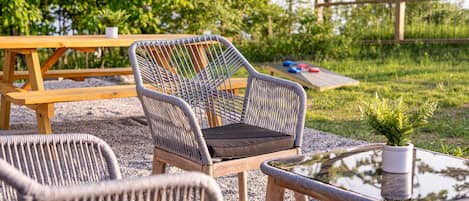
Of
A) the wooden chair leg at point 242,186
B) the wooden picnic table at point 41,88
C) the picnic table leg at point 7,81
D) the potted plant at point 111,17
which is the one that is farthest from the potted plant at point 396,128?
the potted plant at point 111,17

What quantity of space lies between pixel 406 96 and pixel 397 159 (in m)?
3.99

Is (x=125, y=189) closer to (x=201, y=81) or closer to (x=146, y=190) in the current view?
(x=146, y=190)

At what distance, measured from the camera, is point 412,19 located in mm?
9781

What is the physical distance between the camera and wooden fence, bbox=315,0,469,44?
9.45m

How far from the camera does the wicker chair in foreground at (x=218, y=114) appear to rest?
8.36 ft

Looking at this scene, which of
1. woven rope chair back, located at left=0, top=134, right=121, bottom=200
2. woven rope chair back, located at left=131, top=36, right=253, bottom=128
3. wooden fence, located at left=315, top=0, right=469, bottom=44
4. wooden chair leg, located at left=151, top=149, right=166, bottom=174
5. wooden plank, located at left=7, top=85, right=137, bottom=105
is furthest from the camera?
wooden fence, located at left=315, top=0, right=469, bottom=44

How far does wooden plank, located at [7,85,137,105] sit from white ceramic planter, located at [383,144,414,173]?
7.09ft

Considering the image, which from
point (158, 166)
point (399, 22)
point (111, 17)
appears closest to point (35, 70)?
point (158, 166)

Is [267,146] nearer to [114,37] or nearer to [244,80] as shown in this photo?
[244,80]

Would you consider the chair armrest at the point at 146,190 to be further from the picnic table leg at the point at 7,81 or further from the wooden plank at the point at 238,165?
the picnic table leg at the point at 7,81

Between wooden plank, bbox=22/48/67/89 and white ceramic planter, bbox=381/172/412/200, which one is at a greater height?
wooden plank, bbox=22/48/67/89

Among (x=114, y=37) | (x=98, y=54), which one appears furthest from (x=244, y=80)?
(x=98, y=54)

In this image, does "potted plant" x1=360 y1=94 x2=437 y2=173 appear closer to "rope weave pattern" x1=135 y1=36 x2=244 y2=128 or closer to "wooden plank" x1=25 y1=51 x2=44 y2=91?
"rope weave pattern" x1=135 y1=36 x2=244 y2=128

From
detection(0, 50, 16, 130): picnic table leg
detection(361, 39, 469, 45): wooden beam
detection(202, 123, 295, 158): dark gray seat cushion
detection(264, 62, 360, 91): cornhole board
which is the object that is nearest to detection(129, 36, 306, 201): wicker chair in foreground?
detection(202, 123, 295, 158): dark gray seat cushion
